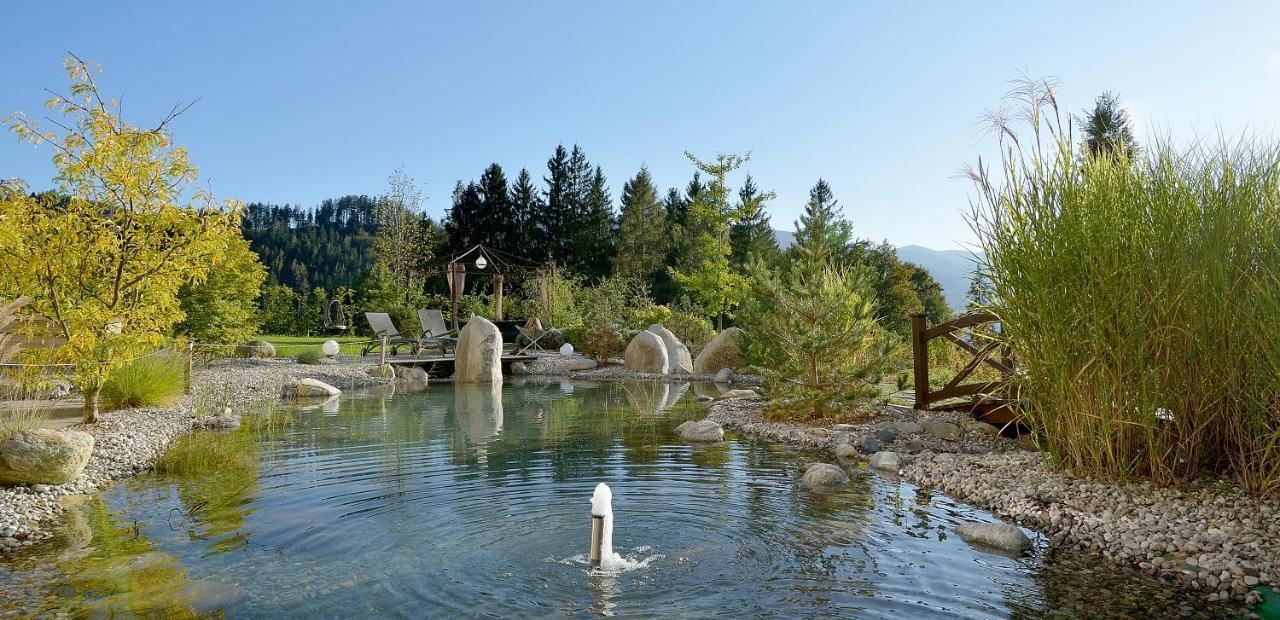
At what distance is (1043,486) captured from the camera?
15.0ft

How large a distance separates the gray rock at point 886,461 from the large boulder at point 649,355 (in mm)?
8856

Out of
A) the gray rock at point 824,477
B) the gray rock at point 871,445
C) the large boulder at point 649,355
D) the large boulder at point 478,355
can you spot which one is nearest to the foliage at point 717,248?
the large boulder at point 649,355

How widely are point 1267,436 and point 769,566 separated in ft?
8.53

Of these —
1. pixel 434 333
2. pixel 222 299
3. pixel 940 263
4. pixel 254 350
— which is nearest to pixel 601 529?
pixel 222 299

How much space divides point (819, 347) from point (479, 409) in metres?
4.53

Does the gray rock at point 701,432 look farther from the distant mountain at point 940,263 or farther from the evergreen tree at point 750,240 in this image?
the distant mountain at point 940,263

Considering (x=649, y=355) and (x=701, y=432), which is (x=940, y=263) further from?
(x=701, y=432)

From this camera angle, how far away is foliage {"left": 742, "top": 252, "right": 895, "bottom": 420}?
7.52m

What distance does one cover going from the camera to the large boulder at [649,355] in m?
14.8

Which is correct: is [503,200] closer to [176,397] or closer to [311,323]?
[311,323]

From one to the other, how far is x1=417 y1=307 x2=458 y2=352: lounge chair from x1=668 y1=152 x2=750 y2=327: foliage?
23.9ft

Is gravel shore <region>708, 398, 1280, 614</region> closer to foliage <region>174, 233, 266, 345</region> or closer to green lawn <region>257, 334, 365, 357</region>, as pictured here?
foliage <region>174, 233, 266, 345</region>

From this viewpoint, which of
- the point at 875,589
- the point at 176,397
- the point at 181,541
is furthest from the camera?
the point at 176,397

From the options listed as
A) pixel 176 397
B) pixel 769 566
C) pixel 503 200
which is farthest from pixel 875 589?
pixel 503 200
